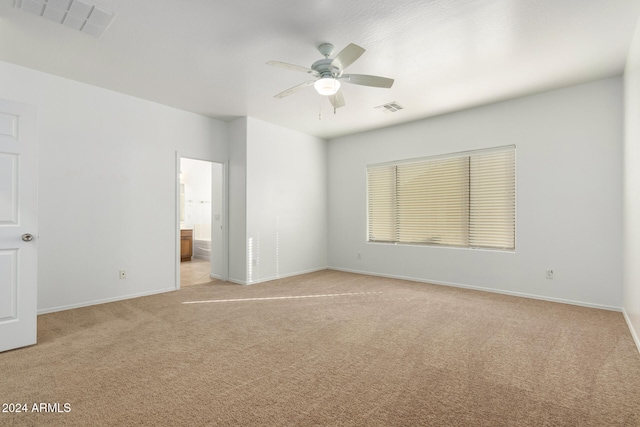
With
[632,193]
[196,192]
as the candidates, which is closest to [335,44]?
[632,193]

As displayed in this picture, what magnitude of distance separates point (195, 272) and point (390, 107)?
4.83 meters

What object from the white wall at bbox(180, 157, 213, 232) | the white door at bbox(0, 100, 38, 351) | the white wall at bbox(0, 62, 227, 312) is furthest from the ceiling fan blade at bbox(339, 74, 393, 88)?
the white wall at bbox(180, 157, 213, 232)

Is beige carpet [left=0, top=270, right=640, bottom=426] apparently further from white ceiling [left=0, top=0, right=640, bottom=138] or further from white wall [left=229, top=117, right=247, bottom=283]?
white ceiling [left=0, top=0, right=640, bottom=138]

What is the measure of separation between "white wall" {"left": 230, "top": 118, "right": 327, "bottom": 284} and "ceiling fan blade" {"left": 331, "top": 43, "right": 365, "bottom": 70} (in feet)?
9.08

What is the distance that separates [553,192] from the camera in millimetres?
4109

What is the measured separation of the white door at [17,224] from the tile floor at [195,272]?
2.52m

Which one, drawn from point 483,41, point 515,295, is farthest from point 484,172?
point 483,41

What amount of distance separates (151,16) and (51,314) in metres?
3.39

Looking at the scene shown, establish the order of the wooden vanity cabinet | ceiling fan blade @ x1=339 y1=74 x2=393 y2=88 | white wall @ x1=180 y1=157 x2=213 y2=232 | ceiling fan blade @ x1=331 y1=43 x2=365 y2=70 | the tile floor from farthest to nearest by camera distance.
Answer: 1. white wall @ x1=180 y1=157 x2=213 y2=232
2. the wooden vanity cabinet
3. the tile floor
4. ceiling fan blade @ x1=339 y1=74 x2=393 y2=88
5. ceiling fan blade @ x1=331 y1=43 x2=365 y2=70

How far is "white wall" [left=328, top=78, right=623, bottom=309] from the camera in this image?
3.76 metres

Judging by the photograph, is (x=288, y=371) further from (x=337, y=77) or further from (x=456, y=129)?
(x=456, y=129)

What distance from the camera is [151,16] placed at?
2578mm

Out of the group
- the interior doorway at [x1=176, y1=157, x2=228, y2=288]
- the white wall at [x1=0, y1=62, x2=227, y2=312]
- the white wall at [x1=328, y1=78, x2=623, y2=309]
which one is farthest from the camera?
the interior doorway at [x1=176, y1=157, x2=228, y2=288]

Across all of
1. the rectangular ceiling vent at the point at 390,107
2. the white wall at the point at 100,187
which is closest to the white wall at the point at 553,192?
the rectangular ceiling vent at the point at 390,107
